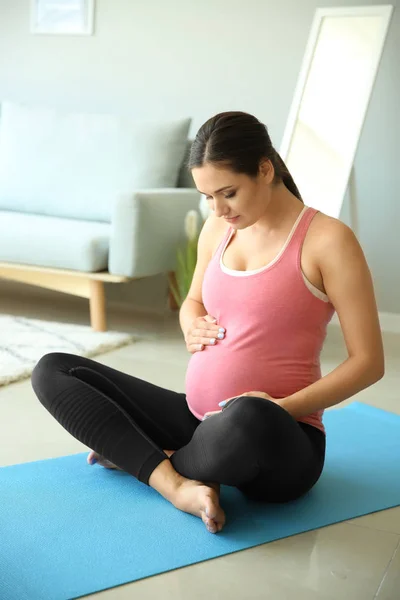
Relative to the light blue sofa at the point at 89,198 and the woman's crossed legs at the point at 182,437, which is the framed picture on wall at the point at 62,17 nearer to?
the light blue sofa at the point at 89,198

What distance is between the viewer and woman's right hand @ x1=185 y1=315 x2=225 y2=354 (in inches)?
72.8

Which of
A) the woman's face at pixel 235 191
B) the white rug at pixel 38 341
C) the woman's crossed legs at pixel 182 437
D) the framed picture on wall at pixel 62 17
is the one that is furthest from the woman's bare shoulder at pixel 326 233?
the framed picture on wall at pixel 62 17

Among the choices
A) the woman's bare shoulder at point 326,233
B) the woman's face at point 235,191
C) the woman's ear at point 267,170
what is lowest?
the woman's bare shoulder at point 326,233

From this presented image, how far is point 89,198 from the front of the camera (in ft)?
13.1

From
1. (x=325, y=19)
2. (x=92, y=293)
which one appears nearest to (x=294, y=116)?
(x=325, y=19)

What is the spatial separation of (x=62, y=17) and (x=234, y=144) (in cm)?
315

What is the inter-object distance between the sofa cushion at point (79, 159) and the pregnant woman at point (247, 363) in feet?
6.61

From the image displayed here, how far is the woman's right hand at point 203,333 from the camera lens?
1850mm

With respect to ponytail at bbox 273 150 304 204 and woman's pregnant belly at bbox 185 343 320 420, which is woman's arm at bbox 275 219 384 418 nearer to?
woman's pregnant belly at bbox 185 343 320 420

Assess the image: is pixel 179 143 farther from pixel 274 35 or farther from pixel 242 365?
pixel 242 365

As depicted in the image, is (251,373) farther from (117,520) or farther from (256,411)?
(117,520)

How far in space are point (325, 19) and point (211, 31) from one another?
23.9 inches

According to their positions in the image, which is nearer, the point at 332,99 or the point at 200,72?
the point at 332,99

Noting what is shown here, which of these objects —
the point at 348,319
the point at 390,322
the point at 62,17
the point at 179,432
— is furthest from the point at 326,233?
the point at 62,17
